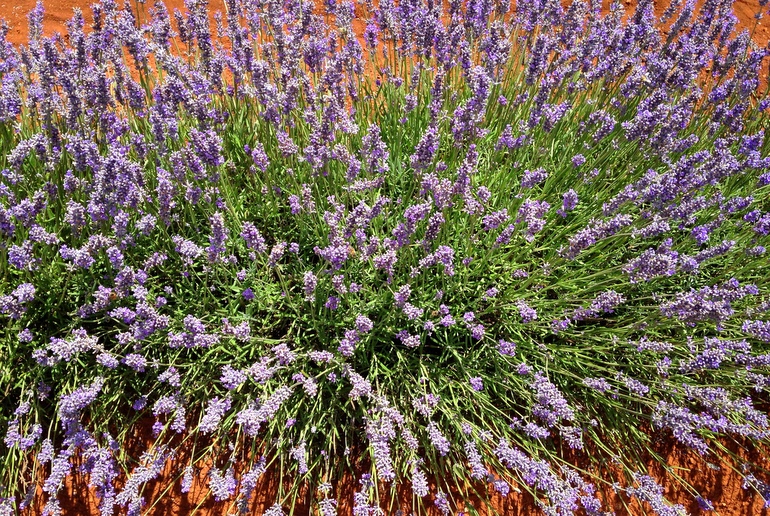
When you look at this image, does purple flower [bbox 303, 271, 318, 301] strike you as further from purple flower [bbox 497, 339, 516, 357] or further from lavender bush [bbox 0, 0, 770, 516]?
purple flower [bbox 497, 339, 516, 357]

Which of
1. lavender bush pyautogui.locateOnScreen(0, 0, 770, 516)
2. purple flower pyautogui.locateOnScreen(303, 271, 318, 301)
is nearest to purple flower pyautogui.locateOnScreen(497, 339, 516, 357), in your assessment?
lavender bush pyautogui.locateOnScreen(0, 0, 770, 516)

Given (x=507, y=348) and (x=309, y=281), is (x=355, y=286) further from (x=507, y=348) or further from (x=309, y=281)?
(x=507, y=348)

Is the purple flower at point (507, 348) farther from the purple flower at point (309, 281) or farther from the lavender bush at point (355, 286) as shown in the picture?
the purple flower at point (309, 281)

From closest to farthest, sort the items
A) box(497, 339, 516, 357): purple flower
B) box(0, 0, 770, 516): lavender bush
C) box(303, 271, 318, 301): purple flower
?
box(303, 271, 318, 301): purple flower < box(0, 0, 770, 516): lavender bush < box(497, 339, 516, 357): purple flower

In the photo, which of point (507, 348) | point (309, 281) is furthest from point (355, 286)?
point (507, 348)

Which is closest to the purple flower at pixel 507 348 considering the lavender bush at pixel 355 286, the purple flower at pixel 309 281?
the lavender bush at pixel 355 286

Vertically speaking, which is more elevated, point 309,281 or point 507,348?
point 309,281

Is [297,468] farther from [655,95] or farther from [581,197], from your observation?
[655,95]

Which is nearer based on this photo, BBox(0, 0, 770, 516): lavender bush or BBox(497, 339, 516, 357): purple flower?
BBox(0, 0, 770, 516): lavender bush
